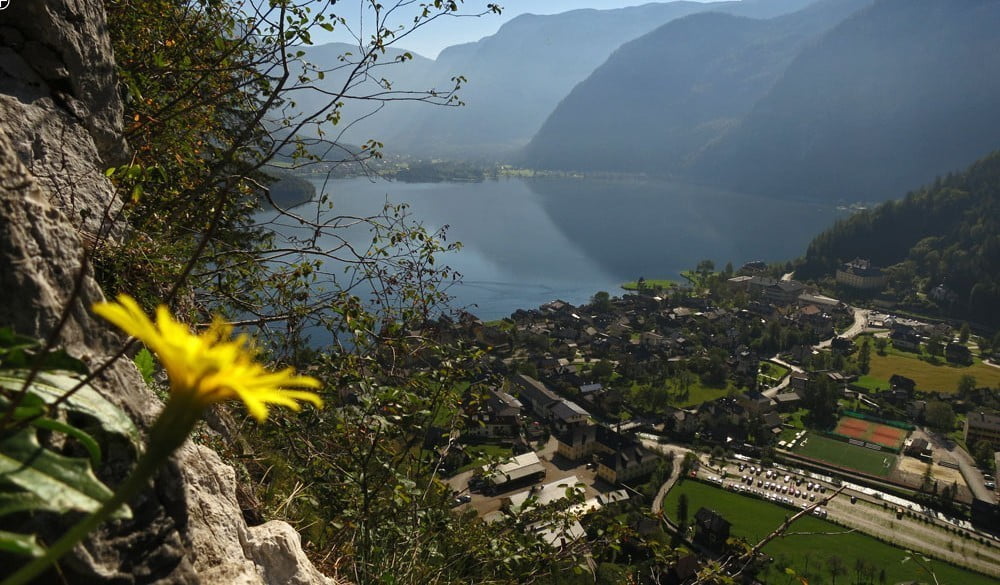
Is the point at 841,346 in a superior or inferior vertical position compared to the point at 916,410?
superior

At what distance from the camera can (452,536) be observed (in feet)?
11.0

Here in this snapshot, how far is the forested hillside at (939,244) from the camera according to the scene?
5547cm

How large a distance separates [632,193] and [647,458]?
297ft

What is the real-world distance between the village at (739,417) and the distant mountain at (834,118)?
280ft

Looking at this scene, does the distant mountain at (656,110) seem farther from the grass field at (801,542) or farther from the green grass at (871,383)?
the grass field at (801,542)

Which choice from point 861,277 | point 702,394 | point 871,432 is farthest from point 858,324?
point 702,394

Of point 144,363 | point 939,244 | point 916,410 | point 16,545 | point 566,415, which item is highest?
point 16,545

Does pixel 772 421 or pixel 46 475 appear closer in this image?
pixel 46 475

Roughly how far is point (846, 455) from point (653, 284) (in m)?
27.5

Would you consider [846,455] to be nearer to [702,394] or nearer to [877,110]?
[702,394]

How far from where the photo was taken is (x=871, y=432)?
30.5 meters

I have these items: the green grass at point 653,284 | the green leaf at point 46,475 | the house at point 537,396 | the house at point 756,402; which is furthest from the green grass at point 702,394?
the green leaf at point 46,475

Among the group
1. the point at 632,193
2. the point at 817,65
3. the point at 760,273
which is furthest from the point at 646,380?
the point at 817,65

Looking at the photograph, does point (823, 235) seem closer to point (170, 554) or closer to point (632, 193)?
point (632, 193)
